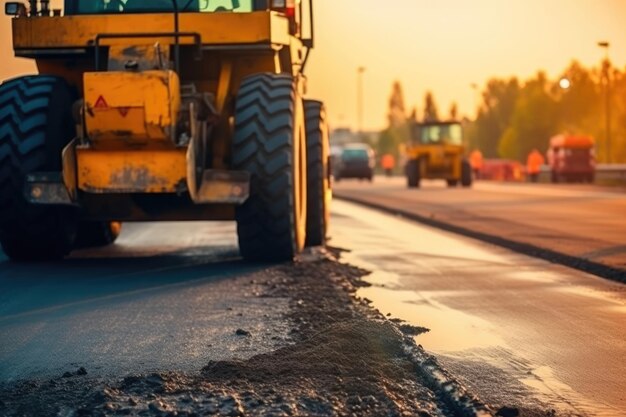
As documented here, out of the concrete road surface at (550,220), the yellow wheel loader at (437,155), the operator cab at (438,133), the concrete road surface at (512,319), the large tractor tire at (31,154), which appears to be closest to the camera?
the concrete road surface at (512,319)

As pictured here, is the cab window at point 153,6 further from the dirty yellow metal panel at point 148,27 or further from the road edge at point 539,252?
the road edge at point 539,252

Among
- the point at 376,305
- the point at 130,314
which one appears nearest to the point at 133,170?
the point at 130,314

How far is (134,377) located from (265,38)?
7.23 meters

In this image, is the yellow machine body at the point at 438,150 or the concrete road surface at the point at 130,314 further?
the yellow machine body at the point at 438,150

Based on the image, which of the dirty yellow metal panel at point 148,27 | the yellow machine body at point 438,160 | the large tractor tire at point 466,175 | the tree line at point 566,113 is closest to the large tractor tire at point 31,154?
the dirty yellow metal panel at point 148,27

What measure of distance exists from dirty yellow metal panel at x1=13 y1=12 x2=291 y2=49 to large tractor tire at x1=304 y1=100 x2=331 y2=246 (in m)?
1.90

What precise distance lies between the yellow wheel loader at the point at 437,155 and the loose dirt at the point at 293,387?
4152cm

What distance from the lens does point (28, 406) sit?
5832mm

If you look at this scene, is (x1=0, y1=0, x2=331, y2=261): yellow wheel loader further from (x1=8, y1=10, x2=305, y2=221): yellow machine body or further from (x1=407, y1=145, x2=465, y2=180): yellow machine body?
(x1=407, y1=145, x2=465, y2=180): yellow machine body

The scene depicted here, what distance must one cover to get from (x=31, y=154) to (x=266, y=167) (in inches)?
95.3

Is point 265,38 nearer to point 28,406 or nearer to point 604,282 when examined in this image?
point 604,282

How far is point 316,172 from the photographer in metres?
14.7

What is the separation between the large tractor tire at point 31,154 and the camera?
1291cm

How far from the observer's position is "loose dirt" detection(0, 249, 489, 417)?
5648 mm
